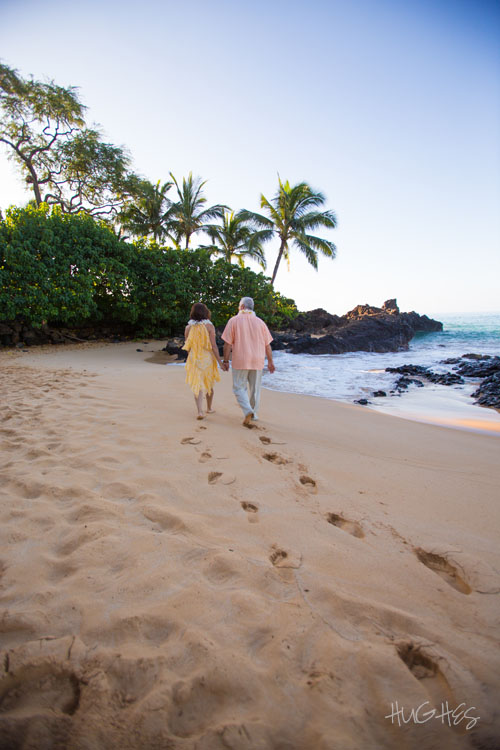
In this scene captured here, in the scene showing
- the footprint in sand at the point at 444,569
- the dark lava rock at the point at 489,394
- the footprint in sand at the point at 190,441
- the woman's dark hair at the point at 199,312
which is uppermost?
the woman's dark hair at the point at 199,312

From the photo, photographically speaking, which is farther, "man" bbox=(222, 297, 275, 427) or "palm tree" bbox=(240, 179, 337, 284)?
"palm tree" bbox=(240, 179, 337, 284)

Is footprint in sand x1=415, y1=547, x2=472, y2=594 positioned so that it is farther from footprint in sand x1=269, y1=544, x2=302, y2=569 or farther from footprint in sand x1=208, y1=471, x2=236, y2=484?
footprint in sand x1=208, y1=471, x2=236, y2=484

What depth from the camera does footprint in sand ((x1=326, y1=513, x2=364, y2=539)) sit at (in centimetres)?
225

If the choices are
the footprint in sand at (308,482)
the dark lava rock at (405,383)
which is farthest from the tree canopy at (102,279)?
the footprint in sand at (308,482)

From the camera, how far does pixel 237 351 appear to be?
4.77 meters

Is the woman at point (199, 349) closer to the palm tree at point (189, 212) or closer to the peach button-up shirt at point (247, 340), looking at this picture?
the peach button-up shirt at point (247, 340)

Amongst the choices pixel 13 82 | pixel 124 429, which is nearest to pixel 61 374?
pixel 124 429

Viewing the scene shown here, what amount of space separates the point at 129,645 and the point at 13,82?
90.7 feet

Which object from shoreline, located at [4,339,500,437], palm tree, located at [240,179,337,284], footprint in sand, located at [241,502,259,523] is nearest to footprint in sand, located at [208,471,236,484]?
footprint in sand, located at [241,502,259,523]

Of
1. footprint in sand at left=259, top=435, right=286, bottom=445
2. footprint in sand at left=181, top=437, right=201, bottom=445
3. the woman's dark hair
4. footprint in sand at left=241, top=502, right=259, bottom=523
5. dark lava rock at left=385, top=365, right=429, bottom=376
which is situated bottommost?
footprint in sand at left=241, top=502, right=259, bottom=523

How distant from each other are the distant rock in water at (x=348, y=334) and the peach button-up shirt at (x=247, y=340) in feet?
33.6

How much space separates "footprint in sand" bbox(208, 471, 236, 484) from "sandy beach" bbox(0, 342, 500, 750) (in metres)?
0.02

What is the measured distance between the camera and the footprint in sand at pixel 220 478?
9.50 ft

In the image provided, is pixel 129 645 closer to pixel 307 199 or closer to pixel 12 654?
pixel 12 654
